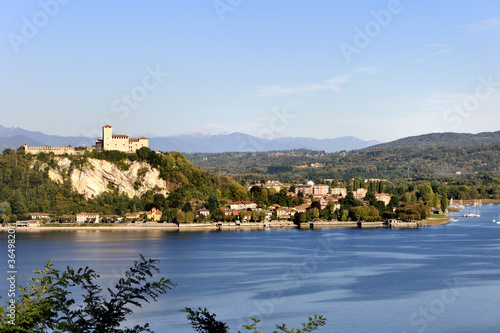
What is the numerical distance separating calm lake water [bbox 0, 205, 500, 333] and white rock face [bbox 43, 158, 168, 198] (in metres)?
9.42

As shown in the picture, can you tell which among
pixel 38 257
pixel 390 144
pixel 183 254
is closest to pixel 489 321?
pixel 183 254

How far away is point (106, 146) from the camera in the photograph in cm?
5056

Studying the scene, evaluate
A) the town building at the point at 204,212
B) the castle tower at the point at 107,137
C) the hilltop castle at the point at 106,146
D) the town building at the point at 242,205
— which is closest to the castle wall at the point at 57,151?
the hilltop castle at the point at 106,146

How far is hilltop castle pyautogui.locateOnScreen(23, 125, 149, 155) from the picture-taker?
49.8 meters

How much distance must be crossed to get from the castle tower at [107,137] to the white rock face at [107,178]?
5.74 ft

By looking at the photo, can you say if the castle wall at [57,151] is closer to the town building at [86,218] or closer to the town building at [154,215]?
the town building at [86,218]

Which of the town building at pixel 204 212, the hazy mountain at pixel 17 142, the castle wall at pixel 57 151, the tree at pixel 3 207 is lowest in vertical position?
the town building at pixel 204 212

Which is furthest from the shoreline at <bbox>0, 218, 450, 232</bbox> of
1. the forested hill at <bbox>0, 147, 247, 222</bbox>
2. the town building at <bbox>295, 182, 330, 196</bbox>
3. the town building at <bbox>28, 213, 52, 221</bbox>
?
the town building at <bbox>295, 182, 330, 196</bbox>

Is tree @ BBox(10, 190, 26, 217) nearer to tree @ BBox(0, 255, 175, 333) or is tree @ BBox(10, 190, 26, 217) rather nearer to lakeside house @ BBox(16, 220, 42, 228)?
lakeside house @ BBox(16, 220, 42, 228)

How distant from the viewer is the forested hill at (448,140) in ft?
521

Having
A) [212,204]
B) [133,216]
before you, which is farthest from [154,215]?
[212,204]

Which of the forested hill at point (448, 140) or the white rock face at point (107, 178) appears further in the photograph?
the forested hill at point (448, 140)

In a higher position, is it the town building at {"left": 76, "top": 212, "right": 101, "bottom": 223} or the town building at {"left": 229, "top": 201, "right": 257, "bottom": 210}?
the town building at {"left": 229, "top": 201, "right": 257, "bottom": 210}

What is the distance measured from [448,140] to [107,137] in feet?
413
